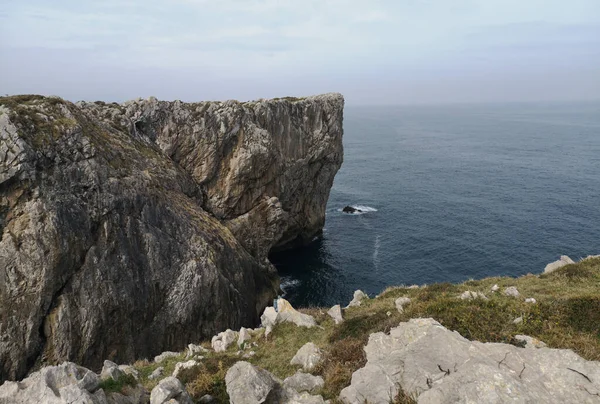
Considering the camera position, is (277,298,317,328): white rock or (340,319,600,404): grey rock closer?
(340,319,600,404): grey rock

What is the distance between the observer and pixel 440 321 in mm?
17531

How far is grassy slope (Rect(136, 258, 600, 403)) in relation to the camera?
14914 mm

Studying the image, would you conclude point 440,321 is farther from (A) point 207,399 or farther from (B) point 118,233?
(B) point 118,233

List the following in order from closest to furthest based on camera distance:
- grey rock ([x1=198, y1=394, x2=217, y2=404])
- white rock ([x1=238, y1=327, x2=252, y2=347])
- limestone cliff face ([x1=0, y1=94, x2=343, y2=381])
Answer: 1. grey rock ([x1=198, y1=394, x2=217, y2=404])
2. white rock ([x1=238, y1=327, x2=252, y2=347])
3. limestone cliff face ([x1=0, y1=94, x2=343, y2=381])

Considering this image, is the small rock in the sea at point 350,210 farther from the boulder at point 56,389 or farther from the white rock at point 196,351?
the boulder at point 56,389

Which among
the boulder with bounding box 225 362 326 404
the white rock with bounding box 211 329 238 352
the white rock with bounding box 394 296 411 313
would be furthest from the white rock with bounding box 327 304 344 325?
the boulder with bounding box 225 362 326 404

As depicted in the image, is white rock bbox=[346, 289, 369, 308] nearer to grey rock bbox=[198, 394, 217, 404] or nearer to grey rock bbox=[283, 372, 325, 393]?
grey rock bbox=[283, 372, 325, 393]

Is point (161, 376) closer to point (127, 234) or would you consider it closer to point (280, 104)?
point (127, 234)

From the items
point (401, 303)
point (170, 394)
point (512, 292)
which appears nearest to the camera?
point (170, 394)

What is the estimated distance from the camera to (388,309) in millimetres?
22891

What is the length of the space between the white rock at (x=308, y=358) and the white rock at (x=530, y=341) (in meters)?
8.08

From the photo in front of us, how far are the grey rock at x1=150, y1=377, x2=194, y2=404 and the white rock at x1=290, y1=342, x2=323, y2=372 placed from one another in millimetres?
5258

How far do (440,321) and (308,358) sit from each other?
6.19 meters

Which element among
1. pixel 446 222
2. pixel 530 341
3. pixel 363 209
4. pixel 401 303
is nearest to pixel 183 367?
pixel 401 303
